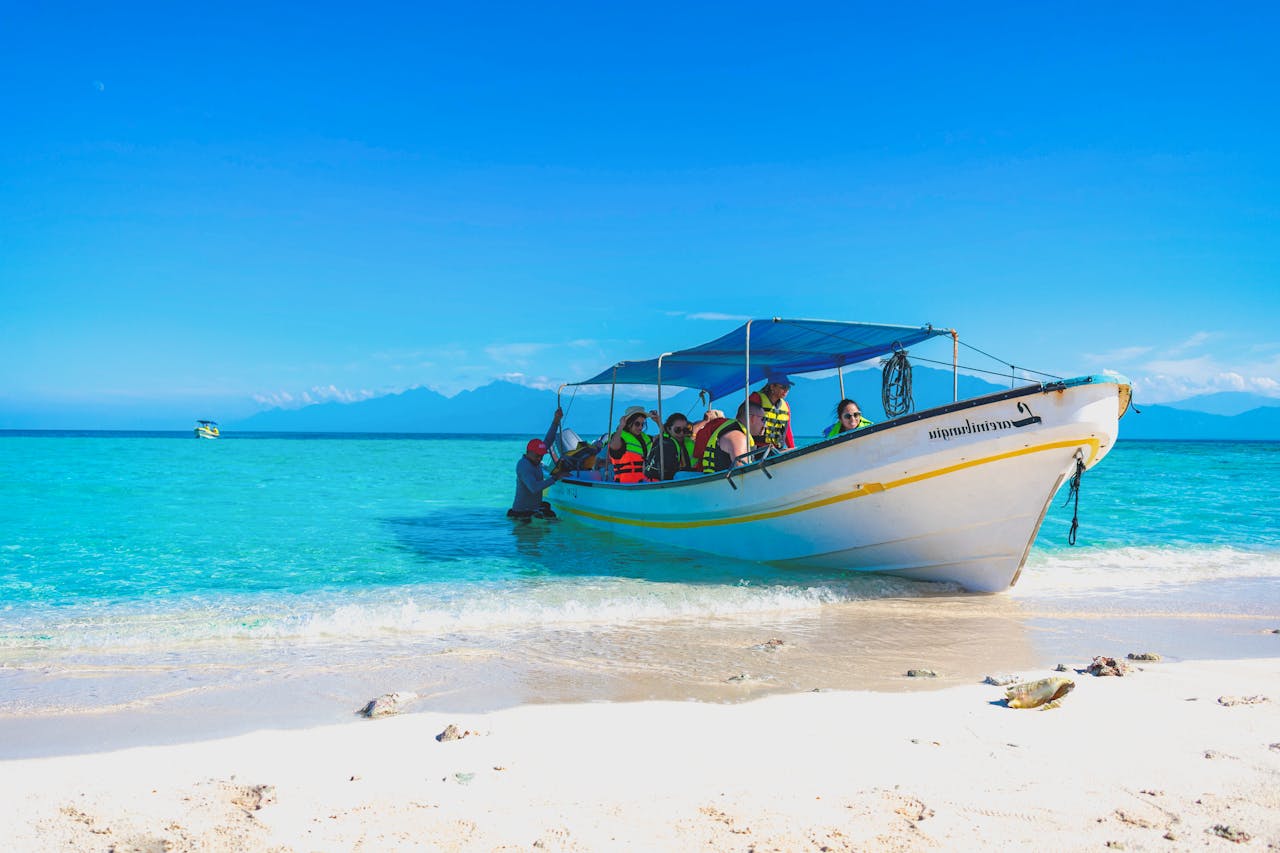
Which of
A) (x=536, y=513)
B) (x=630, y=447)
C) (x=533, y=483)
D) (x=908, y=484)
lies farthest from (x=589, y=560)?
(x=908, y=484)

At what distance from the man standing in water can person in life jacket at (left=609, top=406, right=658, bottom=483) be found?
2.16 m

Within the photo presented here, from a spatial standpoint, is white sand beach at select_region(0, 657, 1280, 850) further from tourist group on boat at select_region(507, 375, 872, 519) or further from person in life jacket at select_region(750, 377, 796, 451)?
person in life jacket at select_region(750, 377, 796, 451)

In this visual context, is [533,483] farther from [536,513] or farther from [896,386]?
[896,386]

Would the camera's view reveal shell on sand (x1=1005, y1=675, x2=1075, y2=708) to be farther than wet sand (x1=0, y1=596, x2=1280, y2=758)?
No

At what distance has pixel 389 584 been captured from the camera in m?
9.27

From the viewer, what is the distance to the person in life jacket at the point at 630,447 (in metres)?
12.1

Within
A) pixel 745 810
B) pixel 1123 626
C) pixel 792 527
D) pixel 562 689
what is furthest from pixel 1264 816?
pixel 792 527

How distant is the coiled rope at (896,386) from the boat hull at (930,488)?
220 cm

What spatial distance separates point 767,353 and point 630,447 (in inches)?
94.9

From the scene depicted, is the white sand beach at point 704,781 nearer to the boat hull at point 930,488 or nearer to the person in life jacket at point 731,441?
the boat hull at point 930,488

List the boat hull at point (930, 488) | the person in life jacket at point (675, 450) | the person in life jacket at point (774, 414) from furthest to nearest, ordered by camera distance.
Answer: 1. the person in life jacket at point (675, 450)
2. the person in life jacket at point (774, 414)
3. the boat hull at point (930, 488)

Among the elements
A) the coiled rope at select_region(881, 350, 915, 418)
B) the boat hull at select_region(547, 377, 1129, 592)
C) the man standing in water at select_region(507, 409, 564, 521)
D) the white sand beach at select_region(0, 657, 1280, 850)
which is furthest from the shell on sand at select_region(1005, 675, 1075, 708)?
the man standing in water at select_region(507, 409, 564, 521)

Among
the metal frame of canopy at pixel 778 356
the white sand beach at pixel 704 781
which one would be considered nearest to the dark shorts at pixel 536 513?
the metal frame of canopy at pixel 778 356

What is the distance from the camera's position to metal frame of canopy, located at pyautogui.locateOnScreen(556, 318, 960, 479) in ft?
31.4
